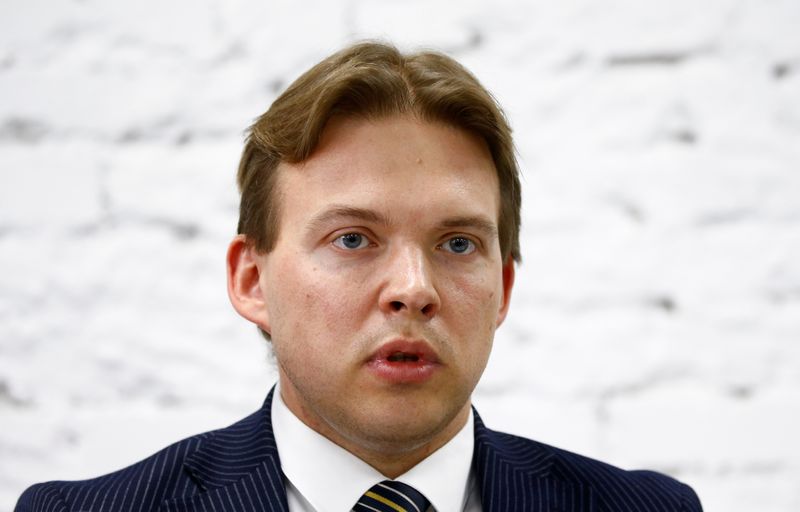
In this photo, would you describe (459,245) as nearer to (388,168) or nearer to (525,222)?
(388,168)

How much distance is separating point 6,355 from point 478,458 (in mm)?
652

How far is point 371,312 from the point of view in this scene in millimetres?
963

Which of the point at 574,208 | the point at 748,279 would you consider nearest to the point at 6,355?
the point at 574,208

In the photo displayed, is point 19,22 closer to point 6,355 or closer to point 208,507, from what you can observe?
point 6,355

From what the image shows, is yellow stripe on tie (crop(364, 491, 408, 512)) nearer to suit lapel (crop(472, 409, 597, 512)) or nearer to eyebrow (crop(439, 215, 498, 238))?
suit lapel (crop(472, 409, 597, 512))

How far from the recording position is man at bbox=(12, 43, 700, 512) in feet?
3.18

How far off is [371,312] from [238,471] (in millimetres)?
238

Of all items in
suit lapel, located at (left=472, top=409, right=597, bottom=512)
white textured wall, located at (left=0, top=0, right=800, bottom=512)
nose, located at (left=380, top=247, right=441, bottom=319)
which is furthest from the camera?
white textured wall, located at (left=0, top=0, right=800, bottom=512)

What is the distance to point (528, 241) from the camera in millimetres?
1328

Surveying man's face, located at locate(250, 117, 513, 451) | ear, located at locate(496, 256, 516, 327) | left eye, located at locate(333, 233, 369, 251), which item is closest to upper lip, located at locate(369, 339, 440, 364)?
man's face, located at locate(250, 117, 513, 451)

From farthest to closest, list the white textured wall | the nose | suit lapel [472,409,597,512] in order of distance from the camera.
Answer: the white textured wall → suit lapel [472,409,597,512] → the nose

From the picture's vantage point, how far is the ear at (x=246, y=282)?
1099 mm

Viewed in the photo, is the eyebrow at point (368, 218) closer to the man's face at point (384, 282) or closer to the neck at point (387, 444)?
the man's face at point (384, 282)

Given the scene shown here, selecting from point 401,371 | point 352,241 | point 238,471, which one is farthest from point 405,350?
point 238,471
